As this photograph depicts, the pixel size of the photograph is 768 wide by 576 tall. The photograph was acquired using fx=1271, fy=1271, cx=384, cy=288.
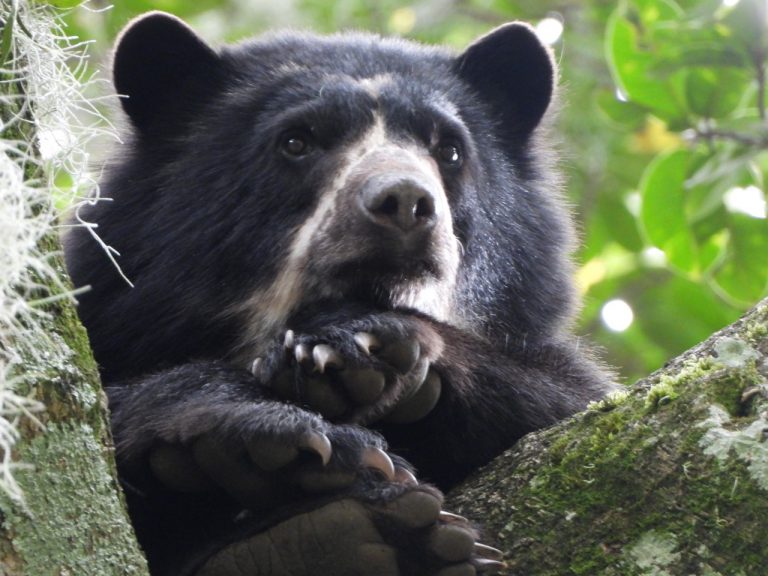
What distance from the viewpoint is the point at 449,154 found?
582 centimetres

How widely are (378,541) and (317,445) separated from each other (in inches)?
13.5

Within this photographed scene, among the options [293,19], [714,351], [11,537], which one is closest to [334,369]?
[714,351]

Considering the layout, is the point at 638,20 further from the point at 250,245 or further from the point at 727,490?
the point at 727,490

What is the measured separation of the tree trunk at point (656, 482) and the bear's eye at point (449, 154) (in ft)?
6.52

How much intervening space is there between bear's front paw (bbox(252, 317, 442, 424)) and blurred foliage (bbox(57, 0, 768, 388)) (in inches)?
54.8

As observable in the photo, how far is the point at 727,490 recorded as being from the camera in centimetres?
353

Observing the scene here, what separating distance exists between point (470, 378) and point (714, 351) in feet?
4.12

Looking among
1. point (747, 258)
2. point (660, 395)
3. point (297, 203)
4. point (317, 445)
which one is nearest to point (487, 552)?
point (317, 445)

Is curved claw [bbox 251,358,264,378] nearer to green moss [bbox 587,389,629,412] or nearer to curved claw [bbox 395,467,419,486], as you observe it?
curved claw [bbox 395,467,419,486]

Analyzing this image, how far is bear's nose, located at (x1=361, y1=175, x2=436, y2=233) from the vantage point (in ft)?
15.9

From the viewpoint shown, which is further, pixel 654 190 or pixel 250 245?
pixel 654 190

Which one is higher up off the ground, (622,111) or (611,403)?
(622,111)

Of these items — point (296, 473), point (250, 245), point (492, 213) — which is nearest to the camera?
point (296, 473)

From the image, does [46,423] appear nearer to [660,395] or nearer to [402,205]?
[660,395]
